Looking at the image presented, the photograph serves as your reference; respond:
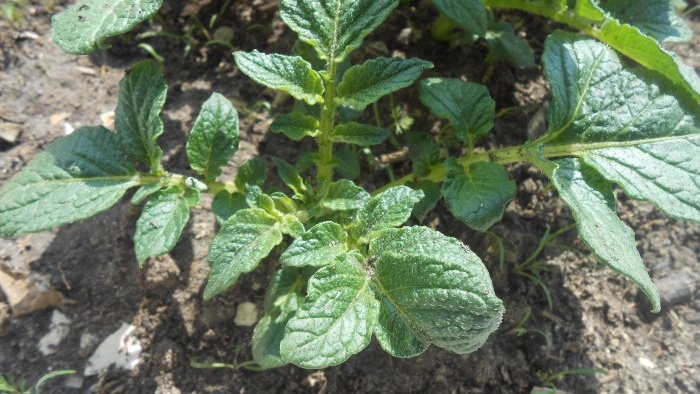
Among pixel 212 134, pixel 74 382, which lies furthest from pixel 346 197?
pixel 74 382

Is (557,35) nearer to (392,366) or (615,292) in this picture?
(615,292)

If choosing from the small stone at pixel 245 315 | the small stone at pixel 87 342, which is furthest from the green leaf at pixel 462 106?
the small stone at pixel 87 342

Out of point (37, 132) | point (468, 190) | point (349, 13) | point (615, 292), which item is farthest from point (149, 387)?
point (615, 292)

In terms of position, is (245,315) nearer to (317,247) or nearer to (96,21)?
(317,247)

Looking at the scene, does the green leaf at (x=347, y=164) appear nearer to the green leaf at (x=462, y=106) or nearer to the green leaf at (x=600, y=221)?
the green leaf at (x=462, y=106)

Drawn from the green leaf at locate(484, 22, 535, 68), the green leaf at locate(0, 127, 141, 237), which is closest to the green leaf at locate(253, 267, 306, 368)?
the green leaf at locate(0, 127, 141, 237)
